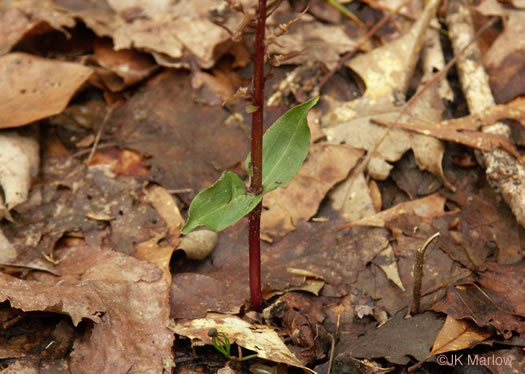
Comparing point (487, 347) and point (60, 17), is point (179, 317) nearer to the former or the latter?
point (487, 347)

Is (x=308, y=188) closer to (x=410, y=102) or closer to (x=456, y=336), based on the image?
(x=410, y=102)

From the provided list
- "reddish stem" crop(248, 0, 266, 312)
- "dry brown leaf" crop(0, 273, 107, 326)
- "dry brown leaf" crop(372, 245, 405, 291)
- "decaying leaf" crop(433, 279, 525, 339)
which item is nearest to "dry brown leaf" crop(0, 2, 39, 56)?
"dry brown leaf" crop(0, 273, 107, 326)

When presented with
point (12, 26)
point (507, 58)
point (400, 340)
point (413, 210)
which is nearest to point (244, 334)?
point (400, 340)

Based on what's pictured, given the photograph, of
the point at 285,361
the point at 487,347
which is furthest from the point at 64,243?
the point at 487,347

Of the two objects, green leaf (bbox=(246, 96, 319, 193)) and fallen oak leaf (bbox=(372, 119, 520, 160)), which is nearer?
green leaf (bbox=(246, 96, 319, 193))

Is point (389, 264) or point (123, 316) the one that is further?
point (389, 264)

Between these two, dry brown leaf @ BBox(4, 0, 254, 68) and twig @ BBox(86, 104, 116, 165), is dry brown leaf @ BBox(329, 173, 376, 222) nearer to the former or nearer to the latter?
dry brown leaf @ BBox(4, 0, 254, 68)

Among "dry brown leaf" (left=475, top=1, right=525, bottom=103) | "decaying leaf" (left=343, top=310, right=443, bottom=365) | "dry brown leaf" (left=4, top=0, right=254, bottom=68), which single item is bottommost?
"decaying leaf" (left=343, top=310, right=443, bottom=365)
